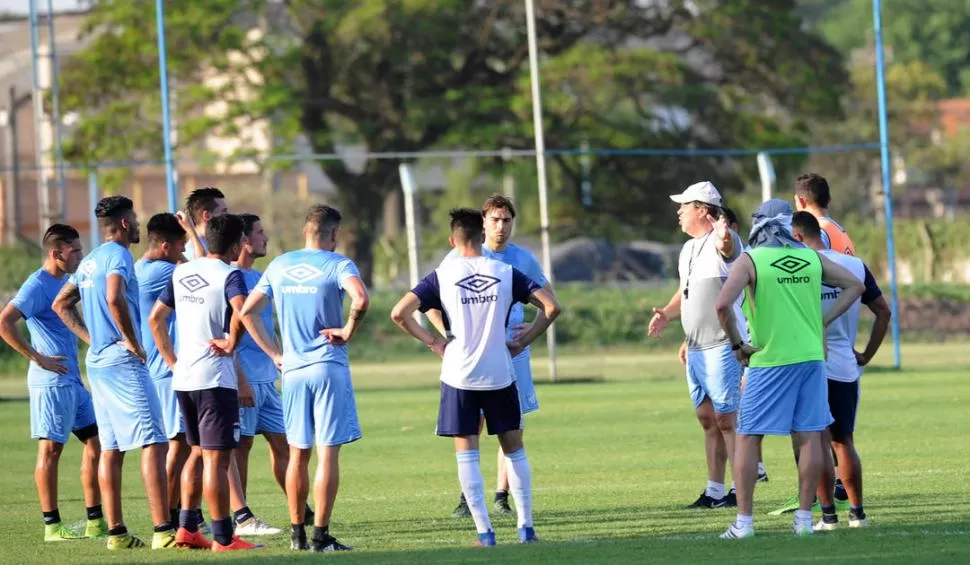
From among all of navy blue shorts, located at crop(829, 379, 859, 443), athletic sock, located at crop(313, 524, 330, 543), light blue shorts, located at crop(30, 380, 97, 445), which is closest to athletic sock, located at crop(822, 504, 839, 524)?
navy blue shorts, located at crop(829, 379, 859, 443)

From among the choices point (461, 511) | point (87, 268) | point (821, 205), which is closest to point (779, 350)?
point (821, 205)

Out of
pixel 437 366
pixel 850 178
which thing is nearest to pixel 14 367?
pixel 437 366

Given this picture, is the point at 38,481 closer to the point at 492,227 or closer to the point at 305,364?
the point at 305,364

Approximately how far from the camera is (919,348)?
29938 mm

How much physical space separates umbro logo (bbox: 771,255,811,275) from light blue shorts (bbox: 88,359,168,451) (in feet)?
13.2

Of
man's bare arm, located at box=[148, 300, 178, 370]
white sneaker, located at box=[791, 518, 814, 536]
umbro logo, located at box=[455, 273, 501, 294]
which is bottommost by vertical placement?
white sneaker, located at box=[791, 518, 814, 536]

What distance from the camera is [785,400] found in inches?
360

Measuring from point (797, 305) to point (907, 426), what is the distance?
735 centimetres

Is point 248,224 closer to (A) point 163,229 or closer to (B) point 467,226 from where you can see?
(A) point 163,229

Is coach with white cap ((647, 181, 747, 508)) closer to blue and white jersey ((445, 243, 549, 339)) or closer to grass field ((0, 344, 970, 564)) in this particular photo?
grass field ((0, 344, 970, 564))

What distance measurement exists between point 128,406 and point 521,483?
8.63 feet

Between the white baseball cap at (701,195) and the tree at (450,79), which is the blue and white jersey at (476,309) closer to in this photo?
the white baseball cap at (701,195)

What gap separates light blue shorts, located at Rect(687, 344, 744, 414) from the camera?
11164 millimetres

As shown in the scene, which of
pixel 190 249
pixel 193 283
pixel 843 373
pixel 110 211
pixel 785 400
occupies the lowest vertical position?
pixel 785 400
